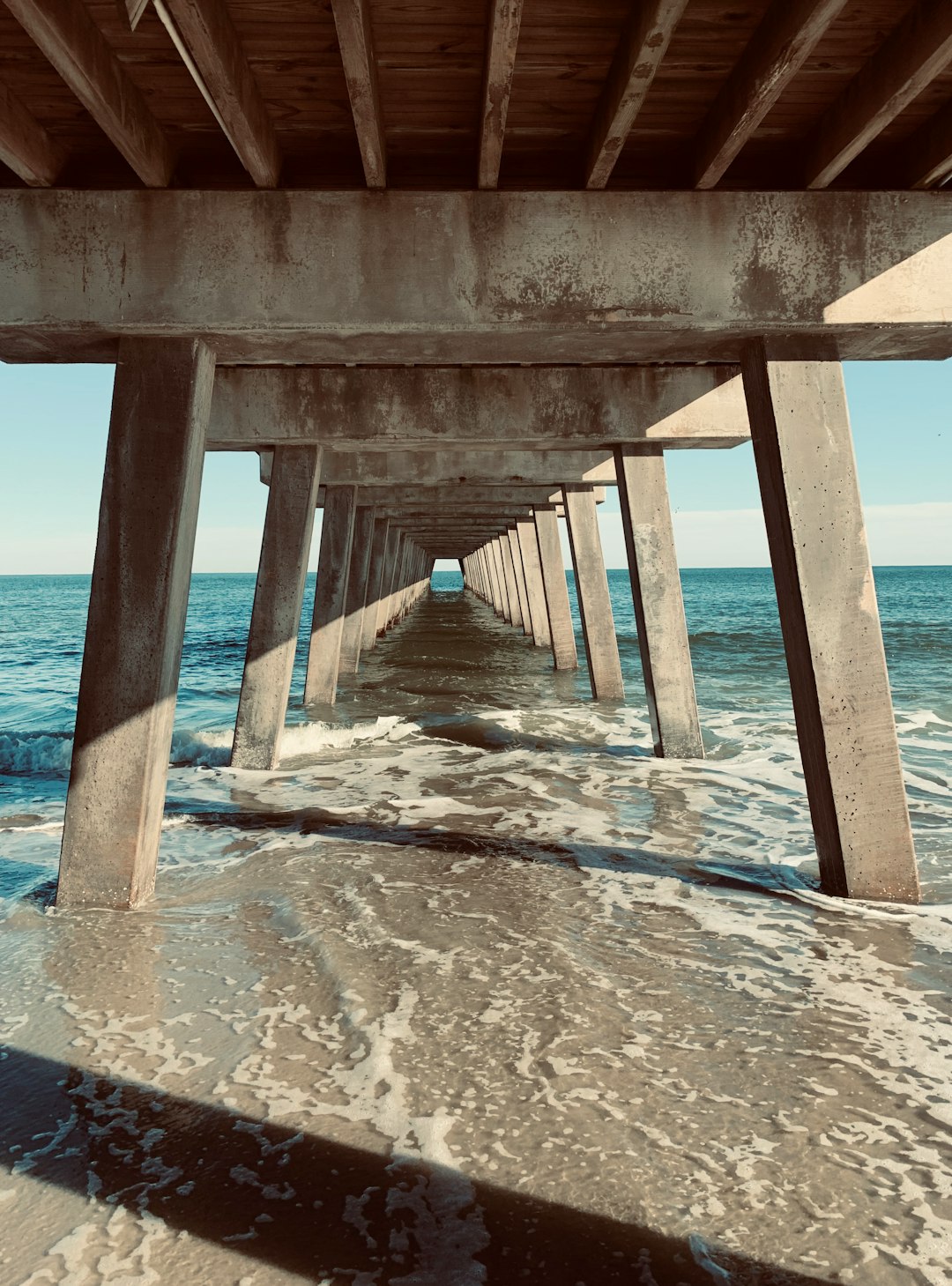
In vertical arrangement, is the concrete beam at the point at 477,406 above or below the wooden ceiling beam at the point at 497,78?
above

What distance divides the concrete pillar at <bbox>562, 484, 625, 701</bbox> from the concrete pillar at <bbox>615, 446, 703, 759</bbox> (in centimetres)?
416

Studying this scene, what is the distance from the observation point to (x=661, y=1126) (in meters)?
3.00

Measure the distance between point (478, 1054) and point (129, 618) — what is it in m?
3.05

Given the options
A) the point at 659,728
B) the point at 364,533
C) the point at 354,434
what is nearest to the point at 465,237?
the point at 354,434

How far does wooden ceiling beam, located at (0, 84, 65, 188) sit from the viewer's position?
416 cm

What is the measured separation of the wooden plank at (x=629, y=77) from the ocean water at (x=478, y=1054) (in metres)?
3.85

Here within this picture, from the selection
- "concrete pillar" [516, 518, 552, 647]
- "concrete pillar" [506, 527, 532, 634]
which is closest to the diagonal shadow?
"concrete pillar" [516, 518, 552, 647]

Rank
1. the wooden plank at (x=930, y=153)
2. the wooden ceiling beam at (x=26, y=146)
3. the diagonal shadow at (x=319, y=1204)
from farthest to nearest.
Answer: the wooden plank at (x=930, y=153), the wooden ceiling beam at (x=26, y=146), the diagonal shadow at (x=319, y=1204)

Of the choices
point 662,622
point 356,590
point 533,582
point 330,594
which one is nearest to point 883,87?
point 662,622

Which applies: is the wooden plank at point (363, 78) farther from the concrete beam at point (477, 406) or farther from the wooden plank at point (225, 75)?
the concrete beam at point (477, 406)

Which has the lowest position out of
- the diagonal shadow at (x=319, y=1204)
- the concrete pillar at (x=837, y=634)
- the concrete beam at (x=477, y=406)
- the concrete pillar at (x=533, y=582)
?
the diagonal shadow at (x=319, y=1204)

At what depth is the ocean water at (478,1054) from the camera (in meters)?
2.49

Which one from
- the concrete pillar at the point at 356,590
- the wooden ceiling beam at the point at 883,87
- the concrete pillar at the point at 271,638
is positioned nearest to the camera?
the wooden ceiling beam at the point at 883,87

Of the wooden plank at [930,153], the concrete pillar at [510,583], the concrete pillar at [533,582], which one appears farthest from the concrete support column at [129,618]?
the concrete pillar at [510,583]
